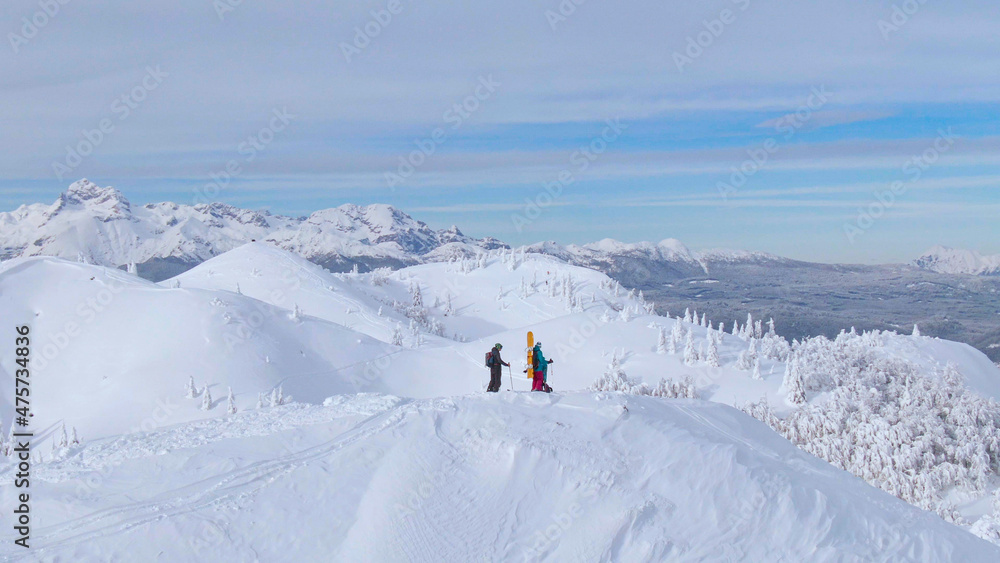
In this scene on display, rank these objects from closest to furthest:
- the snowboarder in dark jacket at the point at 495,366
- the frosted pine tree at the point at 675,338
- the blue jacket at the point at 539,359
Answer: the blue jacket at the point at 539,359
the snowboarder in dark jacket at the point at 495,366
the frosted pine tree at the point at 675,338

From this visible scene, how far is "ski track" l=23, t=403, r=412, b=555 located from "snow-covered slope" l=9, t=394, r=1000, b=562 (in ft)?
0.13

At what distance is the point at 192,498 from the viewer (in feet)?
42.0

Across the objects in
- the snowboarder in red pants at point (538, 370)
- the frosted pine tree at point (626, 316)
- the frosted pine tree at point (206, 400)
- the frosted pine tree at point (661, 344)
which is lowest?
the frosted pine tree at point (206, 400)

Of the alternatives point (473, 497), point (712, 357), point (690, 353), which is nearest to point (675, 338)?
point (690, 353)

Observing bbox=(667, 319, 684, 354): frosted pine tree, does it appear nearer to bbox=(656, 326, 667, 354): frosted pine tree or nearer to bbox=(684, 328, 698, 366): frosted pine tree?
bbox=(656, 326, 667, 354): frosted pine tree

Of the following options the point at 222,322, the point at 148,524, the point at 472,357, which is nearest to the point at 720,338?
the point at 472,357

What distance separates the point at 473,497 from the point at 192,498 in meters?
5.67

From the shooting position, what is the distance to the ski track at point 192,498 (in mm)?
11508

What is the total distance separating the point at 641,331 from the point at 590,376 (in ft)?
37.5

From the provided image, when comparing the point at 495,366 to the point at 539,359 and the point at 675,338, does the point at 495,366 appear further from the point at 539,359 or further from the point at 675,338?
the point at 675,338

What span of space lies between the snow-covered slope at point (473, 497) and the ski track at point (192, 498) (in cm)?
4

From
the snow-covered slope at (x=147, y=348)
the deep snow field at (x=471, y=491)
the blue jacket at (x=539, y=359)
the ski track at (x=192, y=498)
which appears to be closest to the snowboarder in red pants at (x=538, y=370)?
the blue jacket at (x=539, y=359)

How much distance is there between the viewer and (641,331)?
6631 cm

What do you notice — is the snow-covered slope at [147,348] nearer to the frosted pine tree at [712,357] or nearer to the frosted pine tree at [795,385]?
the frosted pine tree at [712,357]
